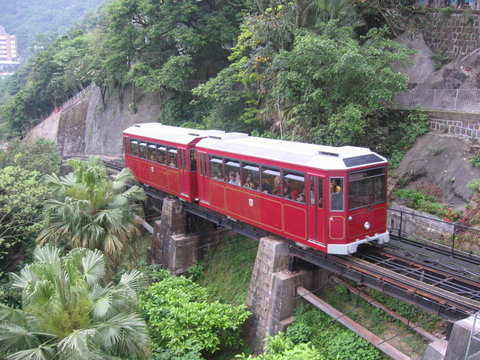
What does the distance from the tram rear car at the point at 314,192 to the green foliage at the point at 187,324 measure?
106 inches

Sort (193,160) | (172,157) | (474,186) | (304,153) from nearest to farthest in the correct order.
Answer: (304,153)
(474,186)
(193,160)
(172,157)

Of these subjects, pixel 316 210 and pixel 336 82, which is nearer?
pixel 316 210

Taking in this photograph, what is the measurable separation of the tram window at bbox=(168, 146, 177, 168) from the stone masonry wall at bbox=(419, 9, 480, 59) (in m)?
12.2

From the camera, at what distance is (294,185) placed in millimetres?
11062

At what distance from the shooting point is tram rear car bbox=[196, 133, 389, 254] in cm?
1015

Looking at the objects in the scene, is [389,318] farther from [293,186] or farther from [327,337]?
[293,186]

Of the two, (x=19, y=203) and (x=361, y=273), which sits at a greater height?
(x=19, y=203)

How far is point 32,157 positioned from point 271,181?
14671 millimetres

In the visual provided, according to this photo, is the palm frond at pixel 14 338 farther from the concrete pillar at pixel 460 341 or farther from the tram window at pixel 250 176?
the concrete pillar at pixel 460 341

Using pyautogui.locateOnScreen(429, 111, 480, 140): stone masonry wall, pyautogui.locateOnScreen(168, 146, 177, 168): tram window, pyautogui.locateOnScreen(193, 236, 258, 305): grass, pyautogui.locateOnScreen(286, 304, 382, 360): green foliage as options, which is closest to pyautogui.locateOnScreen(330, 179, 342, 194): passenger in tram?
pyautogui.locateOnScreen(286, 304, 382, 360): green foliage

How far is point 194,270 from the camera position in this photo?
1680cm

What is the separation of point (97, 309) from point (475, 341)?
658cm

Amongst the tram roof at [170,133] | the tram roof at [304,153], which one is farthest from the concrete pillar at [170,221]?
the tram roof at [304,153]

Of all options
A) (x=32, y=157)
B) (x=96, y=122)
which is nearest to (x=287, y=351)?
(x=32, y=157)
